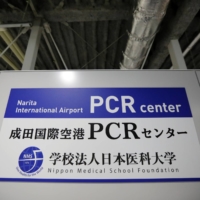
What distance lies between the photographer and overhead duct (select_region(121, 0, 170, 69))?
4.09 ft

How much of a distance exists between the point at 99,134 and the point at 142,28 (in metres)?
1.02

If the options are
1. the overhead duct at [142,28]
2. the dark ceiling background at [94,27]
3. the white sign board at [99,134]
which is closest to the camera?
the white sign board at [99,134]

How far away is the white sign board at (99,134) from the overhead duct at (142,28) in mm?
579

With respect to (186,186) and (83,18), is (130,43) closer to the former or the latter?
(83,18)

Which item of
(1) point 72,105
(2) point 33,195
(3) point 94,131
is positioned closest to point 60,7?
(1) point 72,105

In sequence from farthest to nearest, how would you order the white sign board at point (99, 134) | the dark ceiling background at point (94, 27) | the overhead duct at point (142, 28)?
the dark ceiling background at point (94, 27) < the overhead duct at point (142, 28) < the white sign board at point (99, 134)

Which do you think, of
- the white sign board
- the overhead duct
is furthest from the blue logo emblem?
the overhead duct

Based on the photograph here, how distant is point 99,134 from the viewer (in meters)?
0.99

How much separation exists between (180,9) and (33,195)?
185cm

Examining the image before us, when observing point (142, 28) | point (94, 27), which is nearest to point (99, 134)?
point (142, 28)

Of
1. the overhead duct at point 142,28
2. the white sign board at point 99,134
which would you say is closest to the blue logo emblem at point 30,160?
the white sign board at point 99,134

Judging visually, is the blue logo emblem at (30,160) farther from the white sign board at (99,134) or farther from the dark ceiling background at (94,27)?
the dark ceiling background at (94,27)

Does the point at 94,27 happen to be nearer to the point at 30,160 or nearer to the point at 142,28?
the point at 142,28

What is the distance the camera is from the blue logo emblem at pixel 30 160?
91cm
